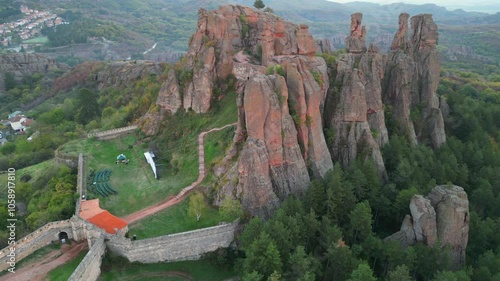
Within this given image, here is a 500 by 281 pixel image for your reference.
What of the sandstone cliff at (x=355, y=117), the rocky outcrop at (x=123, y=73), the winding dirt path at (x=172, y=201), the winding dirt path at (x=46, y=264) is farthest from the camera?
the rocky outcrop at (x=123, y=73)

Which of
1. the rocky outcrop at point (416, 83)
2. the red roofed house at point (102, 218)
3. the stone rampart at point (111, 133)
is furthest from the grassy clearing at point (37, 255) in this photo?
the rocky outcrop at point (416, 83)

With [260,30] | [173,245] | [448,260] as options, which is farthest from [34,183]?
[448,260]

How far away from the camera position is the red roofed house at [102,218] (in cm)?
3780

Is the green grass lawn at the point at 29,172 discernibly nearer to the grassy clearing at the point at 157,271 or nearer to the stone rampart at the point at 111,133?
the stone rampart at the point at 111,133

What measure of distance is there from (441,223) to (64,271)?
34.9m

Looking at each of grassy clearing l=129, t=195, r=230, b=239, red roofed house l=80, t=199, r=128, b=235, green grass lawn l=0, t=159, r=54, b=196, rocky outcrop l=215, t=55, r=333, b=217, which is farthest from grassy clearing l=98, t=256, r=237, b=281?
green grass lawn l=0, t=159, r=54, b=196

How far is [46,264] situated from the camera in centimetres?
3622

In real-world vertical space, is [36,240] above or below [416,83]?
below

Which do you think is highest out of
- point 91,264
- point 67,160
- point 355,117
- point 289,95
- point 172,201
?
point 289,95

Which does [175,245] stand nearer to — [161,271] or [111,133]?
[161,271]

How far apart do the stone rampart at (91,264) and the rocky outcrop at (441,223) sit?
27.4 m

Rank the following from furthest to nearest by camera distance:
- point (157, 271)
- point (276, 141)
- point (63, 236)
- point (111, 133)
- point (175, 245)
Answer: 1. point (111, 133)
2. point (276, 141)
3. point (63, 236)
4. point (175, 245)
5. point (157, 271)

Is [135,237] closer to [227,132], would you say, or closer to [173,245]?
[173,245]

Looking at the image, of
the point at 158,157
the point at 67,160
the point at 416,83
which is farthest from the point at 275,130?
the point at 416,83
